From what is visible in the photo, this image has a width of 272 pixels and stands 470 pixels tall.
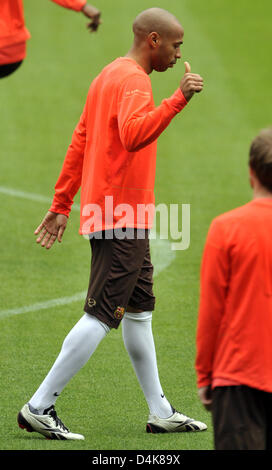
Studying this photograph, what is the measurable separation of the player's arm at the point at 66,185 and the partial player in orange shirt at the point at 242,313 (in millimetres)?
1932

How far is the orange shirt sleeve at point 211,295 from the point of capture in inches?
162

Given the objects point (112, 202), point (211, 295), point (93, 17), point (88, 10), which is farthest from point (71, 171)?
point (211, 295)

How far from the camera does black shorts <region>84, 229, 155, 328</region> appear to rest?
18.5 ft

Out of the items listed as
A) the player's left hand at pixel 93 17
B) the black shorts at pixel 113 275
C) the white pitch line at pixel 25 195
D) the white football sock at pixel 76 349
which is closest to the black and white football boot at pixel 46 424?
the white football sock at pixel 76 349

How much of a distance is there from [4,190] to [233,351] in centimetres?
850

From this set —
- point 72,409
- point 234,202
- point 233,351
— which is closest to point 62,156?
point 234,202

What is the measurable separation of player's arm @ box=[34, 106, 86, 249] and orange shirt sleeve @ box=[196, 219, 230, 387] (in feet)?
6.42

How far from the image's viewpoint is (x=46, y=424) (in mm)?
5738

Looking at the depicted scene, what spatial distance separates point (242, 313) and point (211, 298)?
0.14 meters

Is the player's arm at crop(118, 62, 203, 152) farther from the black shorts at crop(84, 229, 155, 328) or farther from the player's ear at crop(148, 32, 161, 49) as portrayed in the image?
the black shorts at crop(84, 229, 155, 328)

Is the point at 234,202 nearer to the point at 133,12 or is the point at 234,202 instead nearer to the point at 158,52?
the point at 158,52

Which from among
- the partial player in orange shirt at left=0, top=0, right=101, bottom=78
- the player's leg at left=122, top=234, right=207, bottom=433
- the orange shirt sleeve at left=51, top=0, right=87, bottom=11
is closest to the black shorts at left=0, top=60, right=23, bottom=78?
the partial player in orange shirt at left=0, top=0, right=101, bottom=78

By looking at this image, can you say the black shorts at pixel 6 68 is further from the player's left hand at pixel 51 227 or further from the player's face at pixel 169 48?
the player's face at pixel 169 48

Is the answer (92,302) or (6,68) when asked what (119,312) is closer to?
(92,302)
